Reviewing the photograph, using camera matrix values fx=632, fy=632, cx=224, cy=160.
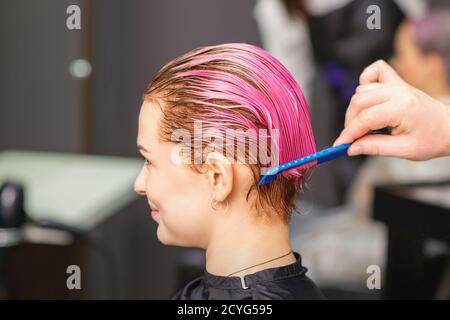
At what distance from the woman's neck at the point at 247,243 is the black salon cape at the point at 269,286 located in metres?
0.01

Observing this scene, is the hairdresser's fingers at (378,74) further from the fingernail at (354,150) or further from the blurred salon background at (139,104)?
the blurred salon background at (139,104)

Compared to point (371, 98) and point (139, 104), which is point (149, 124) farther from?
point (139, 104)

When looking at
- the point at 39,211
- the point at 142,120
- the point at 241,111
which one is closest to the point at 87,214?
the point at 39,211

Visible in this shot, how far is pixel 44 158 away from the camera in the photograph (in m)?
2.33

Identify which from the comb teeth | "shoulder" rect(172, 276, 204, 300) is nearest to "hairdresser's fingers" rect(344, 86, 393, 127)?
the comb teeth

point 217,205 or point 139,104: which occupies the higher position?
point 139,104

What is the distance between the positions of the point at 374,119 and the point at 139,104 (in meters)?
1.39

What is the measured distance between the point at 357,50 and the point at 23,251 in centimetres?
134

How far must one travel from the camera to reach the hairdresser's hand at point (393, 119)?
0.93 meters

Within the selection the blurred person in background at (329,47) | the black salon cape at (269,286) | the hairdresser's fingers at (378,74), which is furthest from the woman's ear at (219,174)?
the blurred person in background at (329,47)

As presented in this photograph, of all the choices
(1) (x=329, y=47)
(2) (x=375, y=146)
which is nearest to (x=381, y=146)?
(2) (x=375, y=146)

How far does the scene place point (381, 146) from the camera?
0.95m

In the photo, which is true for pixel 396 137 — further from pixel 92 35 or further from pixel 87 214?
pixel 92 35

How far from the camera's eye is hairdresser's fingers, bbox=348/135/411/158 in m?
0.94
